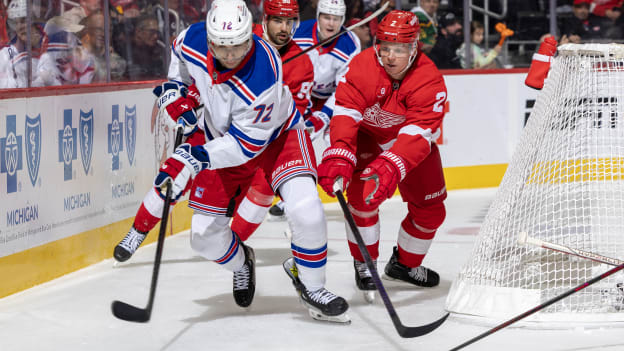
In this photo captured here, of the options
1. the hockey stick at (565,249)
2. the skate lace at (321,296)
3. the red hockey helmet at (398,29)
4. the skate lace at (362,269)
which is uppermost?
the red hockey helmet at (398,29)

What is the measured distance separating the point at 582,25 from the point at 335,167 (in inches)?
200

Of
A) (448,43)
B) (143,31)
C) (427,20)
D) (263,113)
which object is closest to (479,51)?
(448,43)

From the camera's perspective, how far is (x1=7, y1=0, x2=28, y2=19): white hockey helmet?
165 inches

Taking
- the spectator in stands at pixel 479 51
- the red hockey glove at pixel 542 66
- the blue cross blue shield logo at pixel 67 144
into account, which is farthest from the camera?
the spectator in stands at pixel 479 51

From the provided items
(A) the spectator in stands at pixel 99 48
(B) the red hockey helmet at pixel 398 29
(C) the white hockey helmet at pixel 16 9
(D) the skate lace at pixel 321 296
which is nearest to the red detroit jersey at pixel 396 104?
(B) the red hockey helmet at pixel 398 29

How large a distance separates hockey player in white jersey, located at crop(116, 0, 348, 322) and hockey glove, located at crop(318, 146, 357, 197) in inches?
1.5

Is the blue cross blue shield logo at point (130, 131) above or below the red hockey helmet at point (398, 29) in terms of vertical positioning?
below

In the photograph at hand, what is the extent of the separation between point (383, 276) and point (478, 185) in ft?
10.3

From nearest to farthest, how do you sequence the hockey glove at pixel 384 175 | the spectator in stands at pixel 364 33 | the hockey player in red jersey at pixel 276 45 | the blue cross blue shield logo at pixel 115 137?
the hockey glove at pixel 384 175
the hockey player in red jersey at pixel 276 45
the blue cross blue shield logo at pixel 115 137
the spectator in stands at pixel 364 33

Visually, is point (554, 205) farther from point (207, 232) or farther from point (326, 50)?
point (326, 50)

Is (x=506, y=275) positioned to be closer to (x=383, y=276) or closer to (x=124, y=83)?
(x=383, y=276)

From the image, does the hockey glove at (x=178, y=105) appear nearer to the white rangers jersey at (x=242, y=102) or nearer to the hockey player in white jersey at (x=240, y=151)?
the hockey player in white jersey at (x=240, y=151)

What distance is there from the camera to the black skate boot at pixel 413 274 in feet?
12.1

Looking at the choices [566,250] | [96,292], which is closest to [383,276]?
[566,250]
